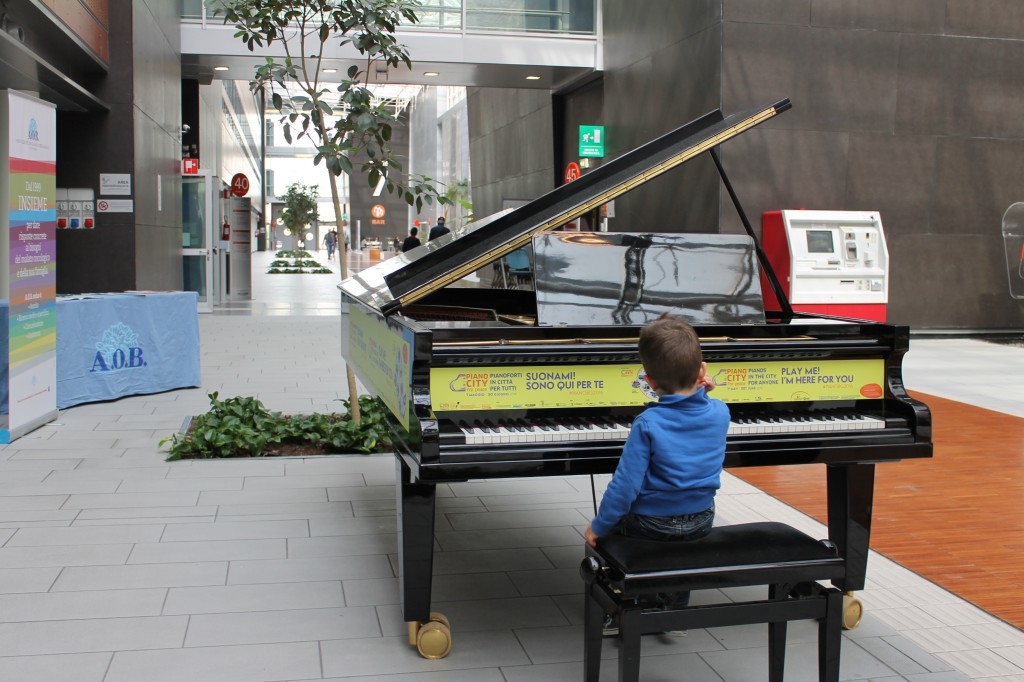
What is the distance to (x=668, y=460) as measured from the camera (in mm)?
2779

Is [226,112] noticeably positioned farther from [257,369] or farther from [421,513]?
[421,513]

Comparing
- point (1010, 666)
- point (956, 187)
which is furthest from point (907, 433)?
point (956, 187)

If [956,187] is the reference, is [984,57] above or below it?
above

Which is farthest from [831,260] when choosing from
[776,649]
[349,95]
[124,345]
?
[776,649]

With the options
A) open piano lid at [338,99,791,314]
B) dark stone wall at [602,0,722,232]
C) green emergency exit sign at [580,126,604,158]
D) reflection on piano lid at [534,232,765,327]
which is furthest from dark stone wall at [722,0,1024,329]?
open piano lid at [338,99,791,314]

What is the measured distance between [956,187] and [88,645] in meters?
13.0

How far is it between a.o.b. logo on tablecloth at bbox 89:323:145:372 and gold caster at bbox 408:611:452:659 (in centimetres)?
565

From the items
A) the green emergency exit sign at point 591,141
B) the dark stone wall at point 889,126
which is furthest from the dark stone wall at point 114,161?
the dark stone wall at point 889,126

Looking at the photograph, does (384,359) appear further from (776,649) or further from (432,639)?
(776,649)

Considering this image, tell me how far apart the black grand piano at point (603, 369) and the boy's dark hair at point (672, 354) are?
1.44 feet

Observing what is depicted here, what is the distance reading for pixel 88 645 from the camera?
3.38 m

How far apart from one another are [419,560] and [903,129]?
39.7 ft

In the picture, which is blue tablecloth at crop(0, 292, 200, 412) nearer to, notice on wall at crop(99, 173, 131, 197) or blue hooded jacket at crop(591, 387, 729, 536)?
notice on wall at crop(99, 173, 131, 197)

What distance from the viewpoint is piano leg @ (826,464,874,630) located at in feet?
11.9
